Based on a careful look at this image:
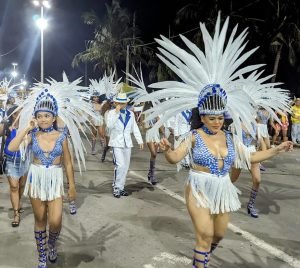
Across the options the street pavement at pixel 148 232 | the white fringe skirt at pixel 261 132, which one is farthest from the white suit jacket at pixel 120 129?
the white fringe skirt at pixel 261 132

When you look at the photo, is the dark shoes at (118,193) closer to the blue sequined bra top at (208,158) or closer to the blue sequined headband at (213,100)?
the blue sequined bra top at (208,158)

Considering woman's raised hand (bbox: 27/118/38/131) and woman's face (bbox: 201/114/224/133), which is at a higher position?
woman's face (bbox: 201/114/224/133)

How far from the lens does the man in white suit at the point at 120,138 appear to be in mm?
7713

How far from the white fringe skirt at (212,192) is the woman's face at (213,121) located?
17.2 inches

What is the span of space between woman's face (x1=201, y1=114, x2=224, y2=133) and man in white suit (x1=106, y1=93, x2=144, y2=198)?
13.3 feet

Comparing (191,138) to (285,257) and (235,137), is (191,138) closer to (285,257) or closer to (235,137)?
(235,137)

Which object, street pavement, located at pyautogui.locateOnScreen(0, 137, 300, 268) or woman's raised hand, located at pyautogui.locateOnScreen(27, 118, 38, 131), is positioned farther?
street pavement, located at pyautogui.locateOnScreen(0, 137, 300, 268)

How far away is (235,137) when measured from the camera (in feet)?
13.4

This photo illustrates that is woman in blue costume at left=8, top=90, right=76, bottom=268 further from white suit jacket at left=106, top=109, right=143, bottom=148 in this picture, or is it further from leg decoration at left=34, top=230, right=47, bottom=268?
white suit jacket at left=106, top=109, right=143, bottom=148

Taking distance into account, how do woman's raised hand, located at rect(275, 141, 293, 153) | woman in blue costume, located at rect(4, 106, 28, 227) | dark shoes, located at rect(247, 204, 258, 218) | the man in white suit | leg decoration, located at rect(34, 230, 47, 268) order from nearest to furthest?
woman's raised hand, located at rect(275, 141, 293, 153) → leg decoration, located at rect(34, 230, 47, 268) → woman in blue costume, located at rect(4, 106, 28, 227) → dark shoes, located at rect(247, 204, 258, 218) → the man in white suit

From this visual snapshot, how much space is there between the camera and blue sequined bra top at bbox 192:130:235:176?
3799 mm

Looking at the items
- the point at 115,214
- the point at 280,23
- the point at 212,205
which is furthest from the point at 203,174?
the point at 280,23

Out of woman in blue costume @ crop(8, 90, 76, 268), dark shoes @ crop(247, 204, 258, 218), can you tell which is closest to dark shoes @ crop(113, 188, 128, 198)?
dark shoes @ crop(247, 204, 258, 218)

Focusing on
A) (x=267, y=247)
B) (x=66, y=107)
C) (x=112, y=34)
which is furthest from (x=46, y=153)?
(x=112, y=34)
